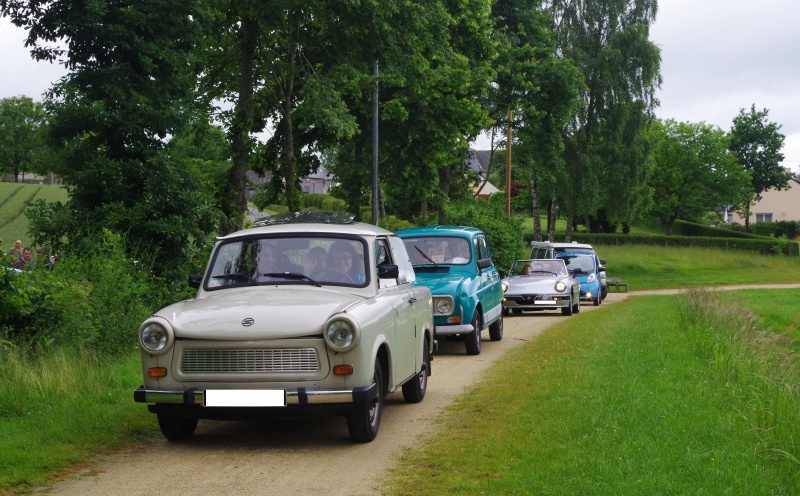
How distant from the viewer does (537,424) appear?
333 inches

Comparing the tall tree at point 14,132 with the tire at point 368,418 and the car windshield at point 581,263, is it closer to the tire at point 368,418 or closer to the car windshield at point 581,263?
the car windshield at point 581,263

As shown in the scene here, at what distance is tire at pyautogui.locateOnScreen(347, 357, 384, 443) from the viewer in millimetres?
7773

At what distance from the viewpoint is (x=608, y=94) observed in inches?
2083

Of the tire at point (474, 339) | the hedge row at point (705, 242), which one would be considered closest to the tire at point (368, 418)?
the tire at point (474, 339)

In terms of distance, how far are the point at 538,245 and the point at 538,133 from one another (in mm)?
9058

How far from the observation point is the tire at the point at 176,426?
8.01 metres

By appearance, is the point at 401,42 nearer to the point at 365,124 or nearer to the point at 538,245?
the point at 365,124

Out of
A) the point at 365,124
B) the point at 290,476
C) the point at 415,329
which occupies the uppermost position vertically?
the point at 365,124

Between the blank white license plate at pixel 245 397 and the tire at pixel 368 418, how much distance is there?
25.6 inches

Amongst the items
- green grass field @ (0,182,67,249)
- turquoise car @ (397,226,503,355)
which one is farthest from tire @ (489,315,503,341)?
green grass field @ (0,182,67,249)

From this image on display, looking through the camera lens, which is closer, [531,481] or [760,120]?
[531,481]

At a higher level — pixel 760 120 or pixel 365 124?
pixel 760 120

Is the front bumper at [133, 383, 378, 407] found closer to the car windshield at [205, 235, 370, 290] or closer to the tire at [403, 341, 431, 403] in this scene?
the car windshield at [205, 235, 370, 290]

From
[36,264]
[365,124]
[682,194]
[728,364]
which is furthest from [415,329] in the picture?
[682,194]
